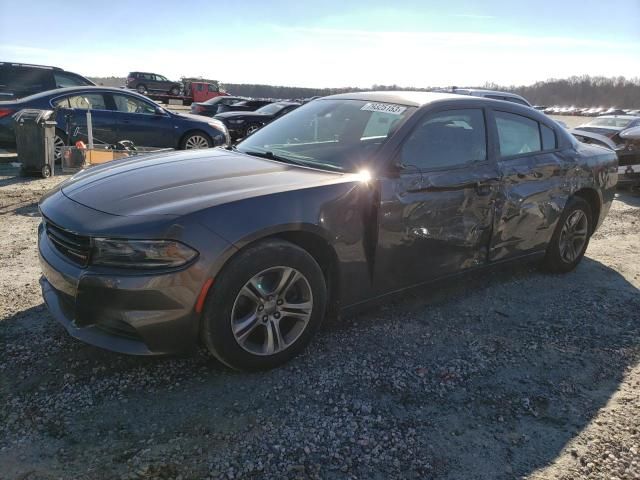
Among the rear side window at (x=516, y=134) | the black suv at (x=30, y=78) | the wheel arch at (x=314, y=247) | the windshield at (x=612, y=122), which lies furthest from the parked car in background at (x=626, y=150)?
the black suv at (x=30, y=78)

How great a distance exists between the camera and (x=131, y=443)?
2.33m

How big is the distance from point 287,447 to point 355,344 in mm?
1109

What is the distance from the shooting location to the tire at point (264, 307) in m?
2.66

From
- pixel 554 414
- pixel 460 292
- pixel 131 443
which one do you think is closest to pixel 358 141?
pixel 460 292

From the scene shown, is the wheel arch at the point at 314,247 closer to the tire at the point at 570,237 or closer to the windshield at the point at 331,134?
the windshield at the point at 331,134

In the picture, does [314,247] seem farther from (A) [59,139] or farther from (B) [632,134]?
(B) [632,134]

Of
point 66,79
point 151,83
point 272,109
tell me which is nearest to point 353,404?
point 66,79

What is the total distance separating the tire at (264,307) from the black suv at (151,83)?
39780 mm

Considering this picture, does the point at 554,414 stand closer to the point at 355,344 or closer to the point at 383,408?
the point at 383,408

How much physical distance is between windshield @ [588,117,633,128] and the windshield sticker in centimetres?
968

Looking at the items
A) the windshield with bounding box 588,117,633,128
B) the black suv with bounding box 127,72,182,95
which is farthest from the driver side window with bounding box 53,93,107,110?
the black suv with bounding box 127,72,182,95

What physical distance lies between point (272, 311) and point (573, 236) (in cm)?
352

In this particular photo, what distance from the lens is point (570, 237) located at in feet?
16.2

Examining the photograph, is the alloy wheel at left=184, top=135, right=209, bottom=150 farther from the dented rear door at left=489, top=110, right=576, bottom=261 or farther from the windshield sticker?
the dented rear door at left=489, top=110, right=576, bottom=261
